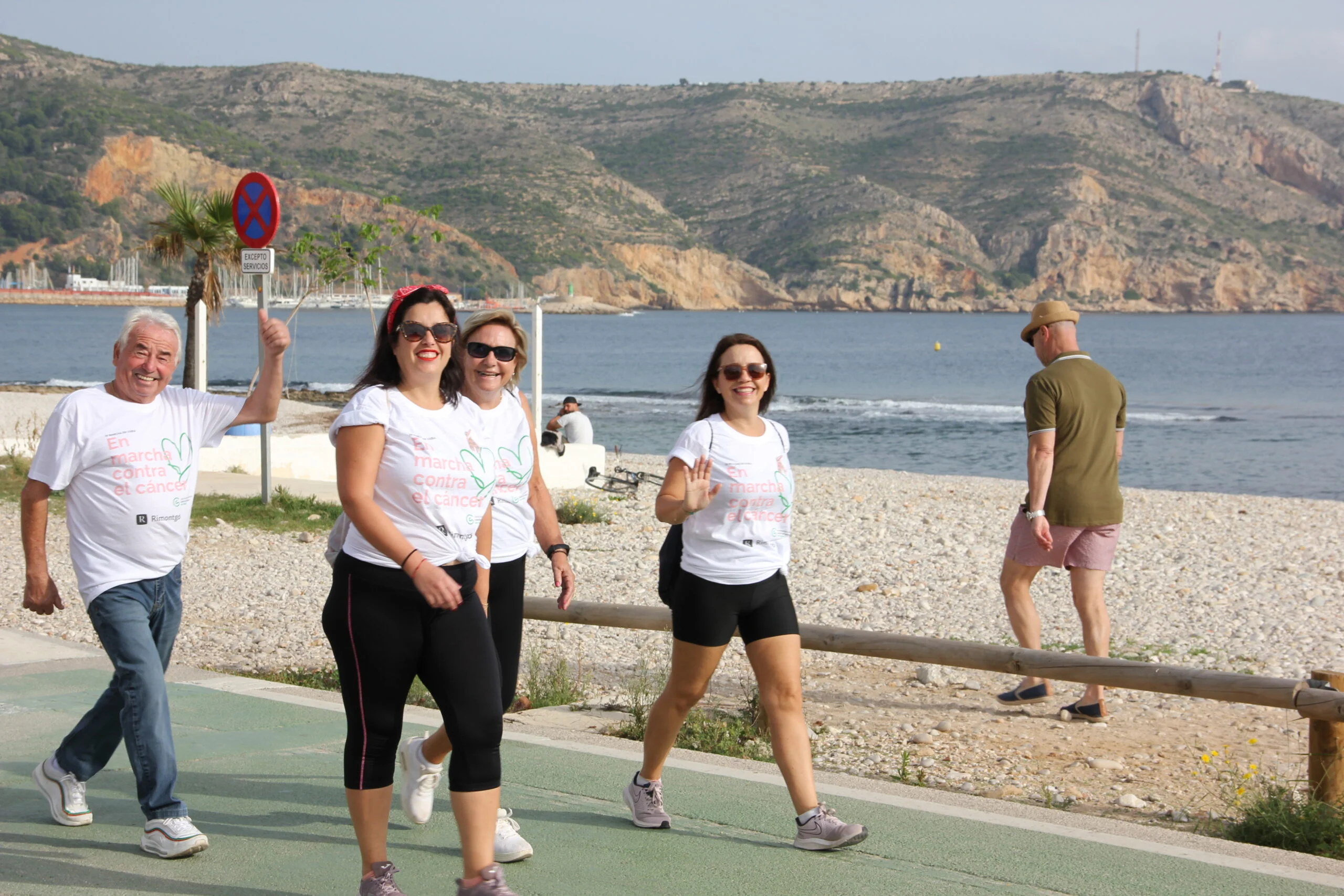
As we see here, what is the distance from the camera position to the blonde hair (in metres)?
4.32

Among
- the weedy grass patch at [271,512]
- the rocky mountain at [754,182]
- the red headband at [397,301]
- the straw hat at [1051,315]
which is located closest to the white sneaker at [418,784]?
the red headband at [397,301]

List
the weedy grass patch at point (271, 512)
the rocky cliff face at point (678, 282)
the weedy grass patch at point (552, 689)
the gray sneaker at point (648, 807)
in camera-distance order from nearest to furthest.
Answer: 1. the gray sneaker at point (648, 807)
2. the weedy grass patch at point (552, 689)
3. the weedy grass patch at point (271, 512)
4. the rocky cliff face at point (678, 282)

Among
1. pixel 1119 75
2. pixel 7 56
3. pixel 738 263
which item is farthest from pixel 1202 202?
pixel 7 56

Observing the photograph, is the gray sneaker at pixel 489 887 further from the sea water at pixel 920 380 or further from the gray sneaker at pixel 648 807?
the sea water at pixel 920 380

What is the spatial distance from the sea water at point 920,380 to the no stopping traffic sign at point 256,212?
17.9 feet

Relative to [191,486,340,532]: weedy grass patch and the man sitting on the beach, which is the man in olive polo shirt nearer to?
[191,486,340,532]: weedy grass patch

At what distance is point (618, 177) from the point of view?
168 metres

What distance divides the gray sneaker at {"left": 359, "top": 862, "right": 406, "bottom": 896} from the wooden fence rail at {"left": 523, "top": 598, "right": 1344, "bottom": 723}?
7.10 ft

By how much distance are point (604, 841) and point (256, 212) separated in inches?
327

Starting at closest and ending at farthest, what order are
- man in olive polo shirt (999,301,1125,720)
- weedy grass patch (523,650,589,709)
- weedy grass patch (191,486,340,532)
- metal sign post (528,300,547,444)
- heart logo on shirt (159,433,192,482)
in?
heart logo on shirt (159,433,192,482) < man in olive polo shirt (999,301,1125,720) < weedy grass patch (523,650,589,709) < weedy grass patch (191,486,340,532) < metal sign post (528,300,547,444)

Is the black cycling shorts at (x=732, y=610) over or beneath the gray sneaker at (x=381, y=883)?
over

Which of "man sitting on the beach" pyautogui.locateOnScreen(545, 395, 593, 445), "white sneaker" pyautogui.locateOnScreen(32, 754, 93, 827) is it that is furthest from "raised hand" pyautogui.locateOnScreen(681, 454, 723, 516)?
"man sitting on the beach" pyautogui.locateOnScreen(545, 395, 593, 445)

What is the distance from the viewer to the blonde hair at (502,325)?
4.32m

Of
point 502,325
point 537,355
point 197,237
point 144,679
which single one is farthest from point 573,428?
point 144,679
